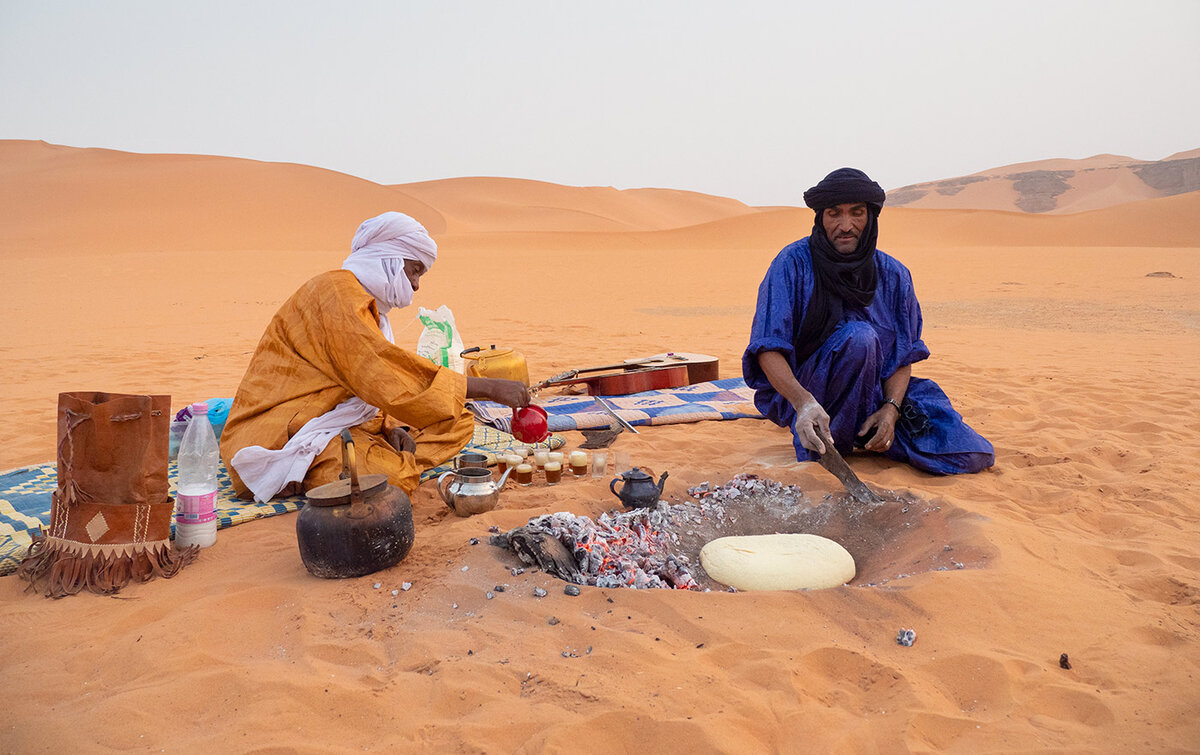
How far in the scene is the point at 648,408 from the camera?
18.5ft

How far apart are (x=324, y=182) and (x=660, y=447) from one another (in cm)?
5056

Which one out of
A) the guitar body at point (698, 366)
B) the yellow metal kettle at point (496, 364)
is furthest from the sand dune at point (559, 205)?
the yellow metal kettle at point (496, 364)

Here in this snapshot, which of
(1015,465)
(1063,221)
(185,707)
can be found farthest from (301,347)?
(1063,221)

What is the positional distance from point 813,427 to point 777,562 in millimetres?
960

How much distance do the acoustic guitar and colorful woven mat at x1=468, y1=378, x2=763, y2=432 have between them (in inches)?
3.0

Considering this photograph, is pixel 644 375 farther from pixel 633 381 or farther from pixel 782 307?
pixel 782 307

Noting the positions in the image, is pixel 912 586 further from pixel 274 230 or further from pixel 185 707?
pixel 274 230

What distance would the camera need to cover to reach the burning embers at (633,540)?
2873 mm

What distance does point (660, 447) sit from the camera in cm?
480

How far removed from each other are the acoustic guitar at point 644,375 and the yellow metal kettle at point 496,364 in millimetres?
313

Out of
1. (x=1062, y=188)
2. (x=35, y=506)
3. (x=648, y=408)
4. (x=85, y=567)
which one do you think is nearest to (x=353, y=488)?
(x=85, y=567)

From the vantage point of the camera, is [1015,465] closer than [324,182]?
Yes

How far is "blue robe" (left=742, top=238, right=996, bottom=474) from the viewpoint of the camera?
13.0ft

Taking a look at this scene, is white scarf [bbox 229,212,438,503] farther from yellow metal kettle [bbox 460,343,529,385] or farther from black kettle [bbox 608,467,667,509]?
yellow metal kettle [bbox 460,343,529,385]
